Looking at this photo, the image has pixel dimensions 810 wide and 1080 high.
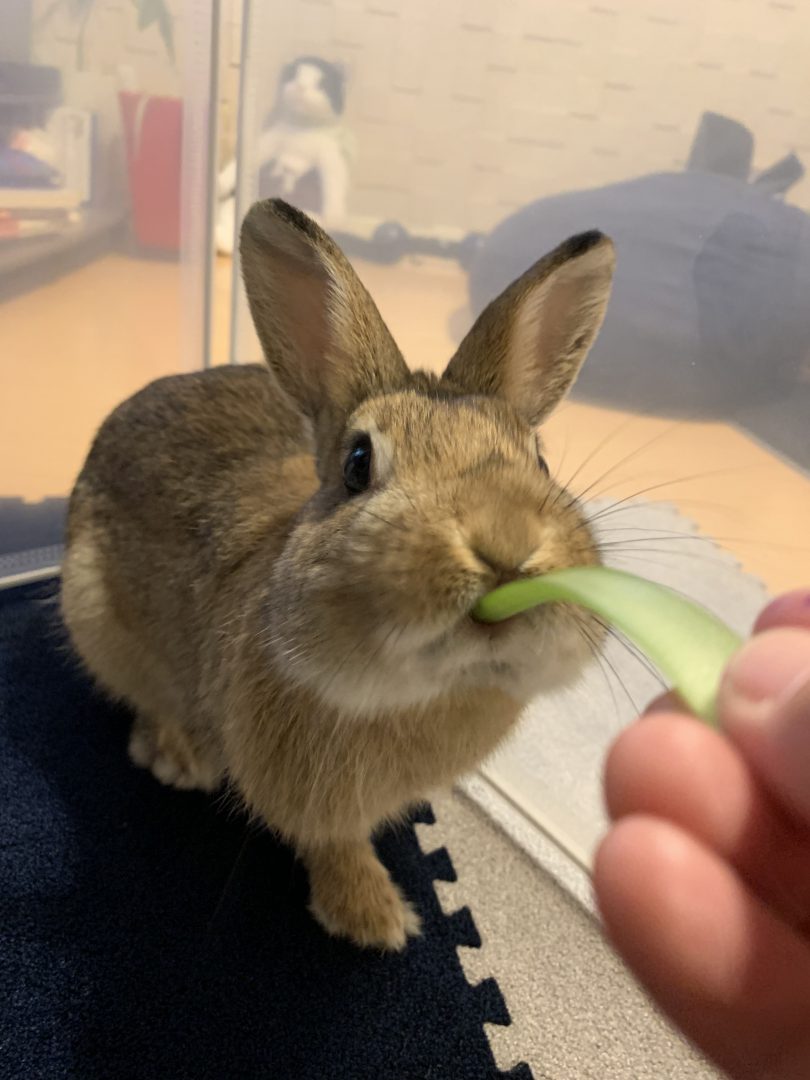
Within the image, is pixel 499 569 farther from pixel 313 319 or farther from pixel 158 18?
pixel 158 18

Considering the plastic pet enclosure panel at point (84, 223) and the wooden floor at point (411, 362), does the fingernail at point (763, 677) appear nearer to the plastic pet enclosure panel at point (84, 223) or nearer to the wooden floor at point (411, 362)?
the wooden floor at point (411, 362)

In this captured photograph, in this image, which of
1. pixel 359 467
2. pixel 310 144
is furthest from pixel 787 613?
pixel 310 144

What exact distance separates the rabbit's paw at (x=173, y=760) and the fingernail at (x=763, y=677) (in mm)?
1163

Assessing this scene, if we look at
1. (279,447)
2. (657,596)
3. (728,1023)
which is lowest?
(279,447)

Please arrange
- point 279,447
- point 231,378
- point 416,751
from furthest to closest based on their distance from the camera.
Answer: point 231,378 < point 279,447 < point 416,751

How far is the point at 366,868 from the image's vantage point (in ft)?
4.37

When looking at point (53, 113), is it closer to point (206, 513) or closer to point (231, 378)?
point (231, 378)

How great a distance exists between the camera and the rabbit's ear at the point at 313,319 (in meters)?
1.12

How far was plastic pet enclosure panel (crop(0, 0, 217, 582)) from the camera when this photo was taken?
5.94ft

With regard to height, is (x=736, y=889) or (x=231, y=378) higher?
(x=736, y=889)

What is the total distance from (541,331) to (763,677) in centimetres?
83

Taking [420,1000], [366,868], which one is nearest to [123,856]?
[366,868]

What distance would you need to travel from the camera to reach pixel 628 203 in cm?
163

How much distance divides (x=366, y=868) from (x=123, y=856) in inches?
16.0
